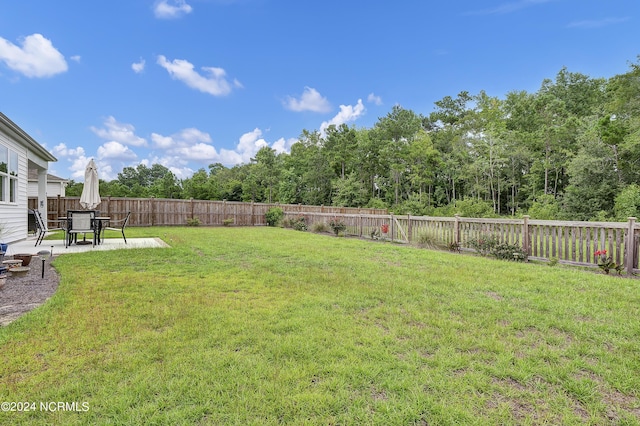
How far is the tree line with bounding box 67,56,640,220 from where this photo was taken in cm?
1873

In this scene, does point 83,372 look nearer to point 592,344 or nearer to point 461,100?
point 592,344

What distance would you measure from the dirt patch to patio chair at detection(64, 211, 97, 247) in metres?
2.82

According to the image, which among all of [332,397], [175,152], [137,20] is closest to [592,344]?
[332,397]

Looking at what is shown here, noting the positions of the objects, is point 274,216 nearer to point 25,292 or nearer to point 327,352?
point 25,292

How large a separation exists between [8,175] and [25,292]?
649 centimetres

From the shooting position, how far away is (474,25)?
12.6 m

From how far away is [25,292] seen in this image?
3.94 meters

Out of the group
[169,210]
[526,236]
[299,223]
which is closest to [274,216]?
[299,223]

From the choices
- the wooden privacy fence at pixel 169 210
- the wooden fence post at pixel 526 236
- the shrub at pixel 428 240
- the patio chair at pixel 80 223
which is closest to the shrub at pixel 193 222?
the wooden privacy fence at pixel 169 210

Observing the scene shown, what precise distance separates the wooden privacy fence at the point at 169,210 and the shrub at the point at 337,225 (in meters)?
3.25

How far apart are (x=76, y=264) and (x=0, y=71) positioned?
9.20 meters

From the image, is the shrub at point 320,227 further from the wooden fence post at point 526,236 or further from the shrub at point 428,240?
the wooden fence post at point 526,236

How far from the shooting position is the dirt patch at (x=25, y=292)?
323 centimetres

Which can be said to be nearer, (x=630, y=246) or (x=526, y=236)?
(x=630, y=246)
